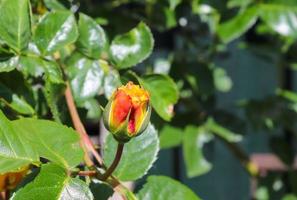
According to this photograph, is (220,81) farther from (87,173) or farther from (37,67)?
(87,173)

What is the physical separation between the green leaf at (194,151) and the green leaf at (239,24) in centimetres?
27

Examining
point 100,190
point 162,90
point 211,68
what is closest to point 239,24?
point 211,68

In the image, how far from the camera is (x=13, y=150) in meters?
0.69

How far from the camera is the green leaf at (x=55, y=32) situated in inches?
34.4

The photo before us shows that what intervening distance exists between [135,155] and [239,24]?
0.48 meters

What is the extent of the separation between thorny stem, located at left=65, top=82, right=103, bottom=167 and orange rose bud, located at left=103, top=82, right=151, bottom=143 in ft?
0.36

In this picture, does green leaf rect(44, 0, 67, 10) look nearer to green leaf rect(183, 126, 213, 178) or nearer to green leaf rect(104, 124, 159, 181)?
green leaf rect(104, 124, 159, 181)

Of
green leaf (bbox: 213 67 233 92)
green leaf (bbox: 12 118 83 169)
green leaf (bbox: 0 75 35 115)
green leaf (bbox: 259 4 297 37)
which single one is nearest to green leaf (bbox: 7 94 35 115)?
green leaf (bbox: 0 75 35 115)

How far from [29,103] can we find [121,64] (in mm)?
134

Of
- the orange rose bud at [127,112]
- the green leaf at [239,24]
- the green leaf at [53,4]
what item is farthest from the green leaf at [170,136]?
the orange rose bud at [127,112]

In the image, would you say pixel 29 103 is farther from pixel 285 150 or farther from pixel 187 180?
pixel 187 180

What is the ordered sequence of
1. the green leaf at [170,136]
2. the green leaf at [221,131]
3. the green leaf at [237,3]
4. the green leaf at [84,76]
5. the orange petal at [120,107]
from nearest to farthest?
the orange petal at [120,107] < the green leaf at [84,76] < the green leaf at [237,3] < the green leaf at [170,136] < the green leaf at [221,131]

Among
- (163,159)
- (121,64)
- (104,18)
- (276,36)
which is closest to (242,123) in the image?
(276,36)

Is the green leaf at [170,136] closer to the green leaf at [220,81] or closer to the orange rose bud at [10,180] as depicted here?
the green leaf at [220,81]
